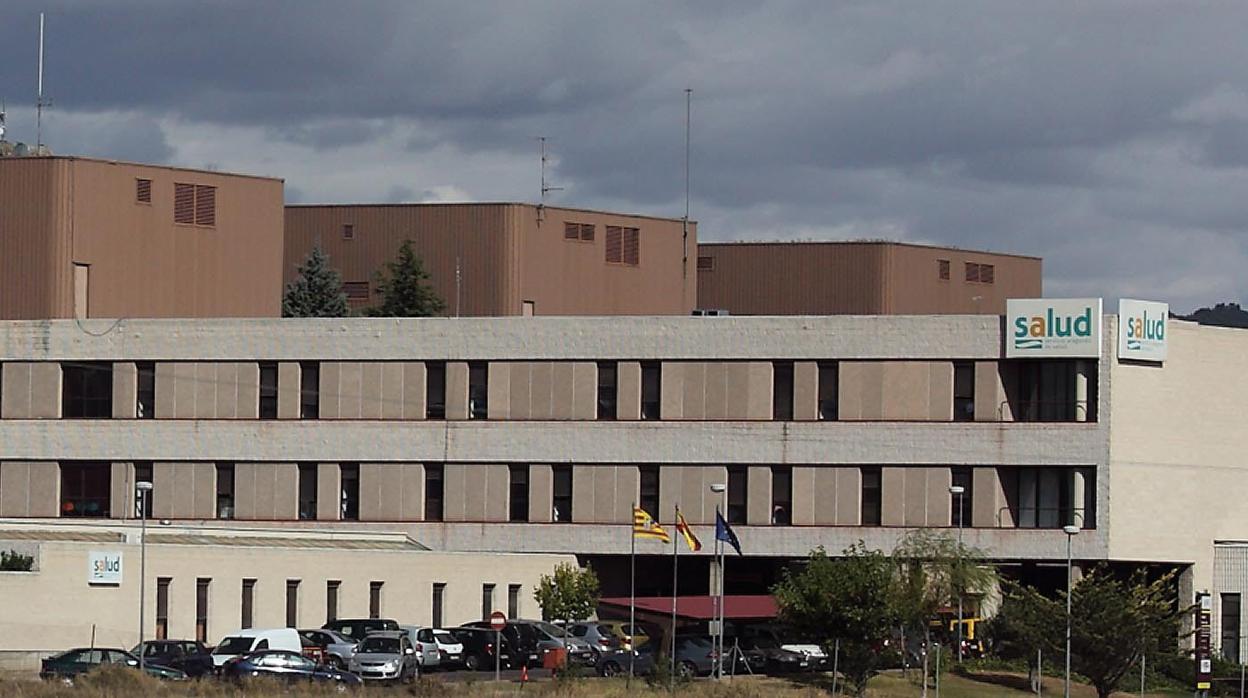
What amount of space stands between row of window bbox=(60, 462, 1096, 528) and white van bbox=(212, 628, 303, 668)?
71.3 feet

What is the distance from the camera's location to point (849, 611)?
63.7 metres

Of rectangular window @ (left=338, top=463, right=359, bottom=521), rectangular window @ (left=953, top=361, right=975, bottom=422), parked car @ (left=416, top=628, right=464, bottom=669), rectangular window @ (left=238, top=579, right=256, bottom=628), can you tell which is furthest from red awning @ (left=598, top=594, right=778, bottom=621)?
rectangular window @ (left=238, top=579, right=256, bottom=628)

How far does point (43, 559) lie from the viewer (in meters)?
61.9

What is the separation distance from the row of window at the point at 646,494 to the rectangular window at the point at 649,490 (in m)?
0.04

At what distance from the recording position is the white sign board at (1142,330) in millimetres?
78688

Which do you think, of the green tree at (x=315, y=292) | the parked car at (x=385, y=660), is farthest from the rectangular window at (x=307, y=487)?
the parked car at (x=385, y=660)

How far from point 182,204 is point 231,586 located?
2484 cm

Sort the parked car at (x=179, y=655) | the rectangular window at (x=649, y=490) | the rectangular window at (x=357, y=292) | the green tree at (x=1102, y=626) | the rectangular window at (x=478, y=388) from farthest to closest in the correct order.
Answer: the rectangular window at (x=357, y=292) → the rectangular window at (x=478, y=388) → the rectangular window at (x=649, y=490) → the green tree at (x=1102, y=626) → the parked car at (x=179, y=655)

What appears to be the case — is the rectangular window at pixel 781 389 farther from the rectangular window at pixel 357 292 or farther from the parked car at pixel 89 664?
the parked car at pixel 89 664

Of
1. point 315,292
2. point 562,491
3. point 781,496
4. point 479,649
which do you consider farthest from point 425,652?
point 315,292

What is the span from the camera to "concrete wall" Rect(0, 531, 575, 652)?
203 feet

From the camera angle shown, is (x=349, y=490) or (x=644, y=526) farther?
(x=349, y=490)

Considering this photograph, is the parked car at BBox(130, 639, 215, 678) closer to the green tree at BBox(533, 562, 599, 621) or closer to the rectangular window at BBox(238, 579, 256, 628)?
the rectangular window at BBox(238, 579, 256, 628)

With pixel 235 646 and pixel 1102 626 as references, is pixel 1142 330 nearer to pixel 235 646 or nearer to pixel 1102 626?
pixel 1102 626
